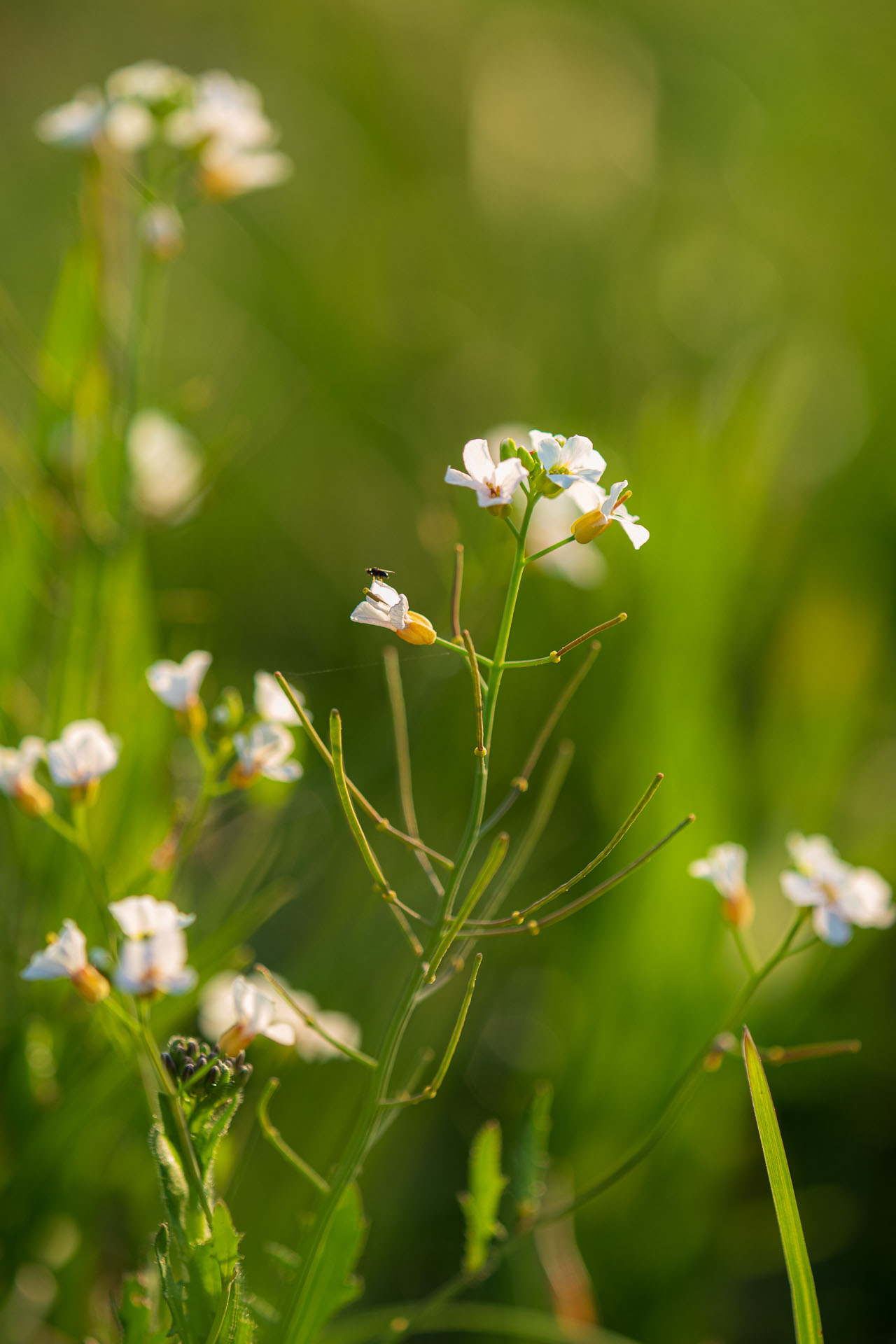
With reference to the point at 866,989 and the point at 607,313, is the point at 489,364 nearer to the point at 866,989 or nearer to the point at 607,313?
the point at 607,313

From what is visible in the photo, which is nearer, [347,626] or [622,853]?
[622,853]

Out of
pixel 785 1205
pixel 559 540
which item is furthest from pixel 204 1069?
pixel 559 540

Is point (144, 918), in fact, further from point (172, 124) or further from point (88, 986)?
point (172, 124)

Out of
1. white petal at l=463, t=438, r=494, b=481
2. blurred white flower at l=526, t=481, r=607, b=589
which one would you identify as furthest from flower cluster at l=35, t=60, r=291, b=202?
white petal at l=463, t=438, r=494, b=481

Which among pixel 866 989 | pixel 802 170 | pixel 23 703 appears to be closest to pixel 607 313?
pixel 802 170

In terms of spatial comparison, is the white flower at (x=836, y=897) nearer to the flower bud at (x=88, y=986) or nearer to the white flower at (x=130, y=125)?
→ the flower bud at (x=88, y=986)

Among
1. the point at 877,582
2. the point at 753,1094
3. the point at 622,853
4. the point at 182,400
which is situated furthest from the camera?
the point at 877,582
